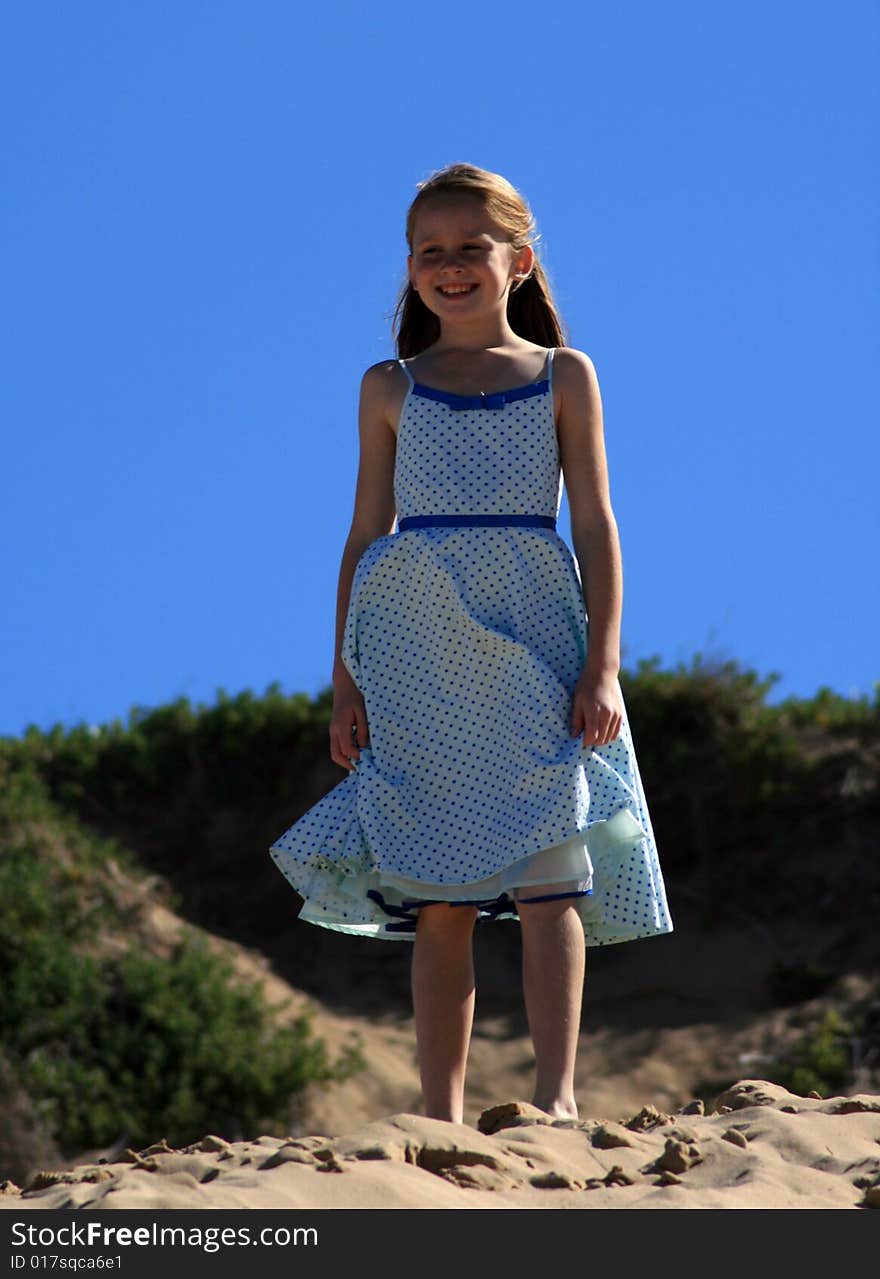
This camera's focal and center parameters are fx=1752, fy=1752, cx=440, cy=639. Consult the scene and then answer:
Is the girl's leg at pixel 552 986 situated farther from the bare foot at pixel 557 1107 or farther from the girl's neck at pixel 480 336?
the girl's neck at pixel 480 336

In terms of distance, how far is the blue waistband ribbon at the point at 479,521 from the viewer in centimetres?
364

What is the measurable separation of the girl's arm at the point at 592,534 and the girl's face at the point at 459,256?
23 centimetres

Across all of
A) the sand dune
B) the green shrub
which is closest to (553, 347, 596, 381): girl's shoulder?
the sand dune

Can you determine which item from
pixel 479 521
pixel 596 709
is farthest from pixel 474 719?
pixel 479 521

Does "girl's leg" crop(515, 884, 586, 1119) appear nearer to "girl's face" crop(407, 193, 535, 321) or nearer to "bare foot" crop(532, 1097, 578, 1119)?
"bare foot" crop(532, 1097, 578, 1119)

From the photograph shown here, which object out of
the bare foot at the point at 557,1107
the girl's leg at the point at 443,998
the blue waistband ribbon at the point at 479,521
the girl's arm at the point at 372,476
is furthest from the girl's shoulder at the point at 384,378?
the bare foot at the point at 557,1107

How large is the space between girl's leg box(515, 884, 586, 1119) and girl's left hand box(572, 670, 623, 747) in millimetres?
317

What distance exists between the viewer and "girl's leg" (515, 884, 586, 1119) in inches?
137

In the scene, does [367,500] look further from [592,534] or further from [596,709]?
[596,709]

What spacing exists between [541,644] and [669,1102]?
490 cm

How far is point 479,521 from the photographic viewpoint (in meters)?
3.64

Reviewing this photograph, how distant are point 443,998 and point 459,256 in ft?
5.04

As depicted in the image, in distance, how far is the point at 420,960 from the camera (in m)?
3.57
